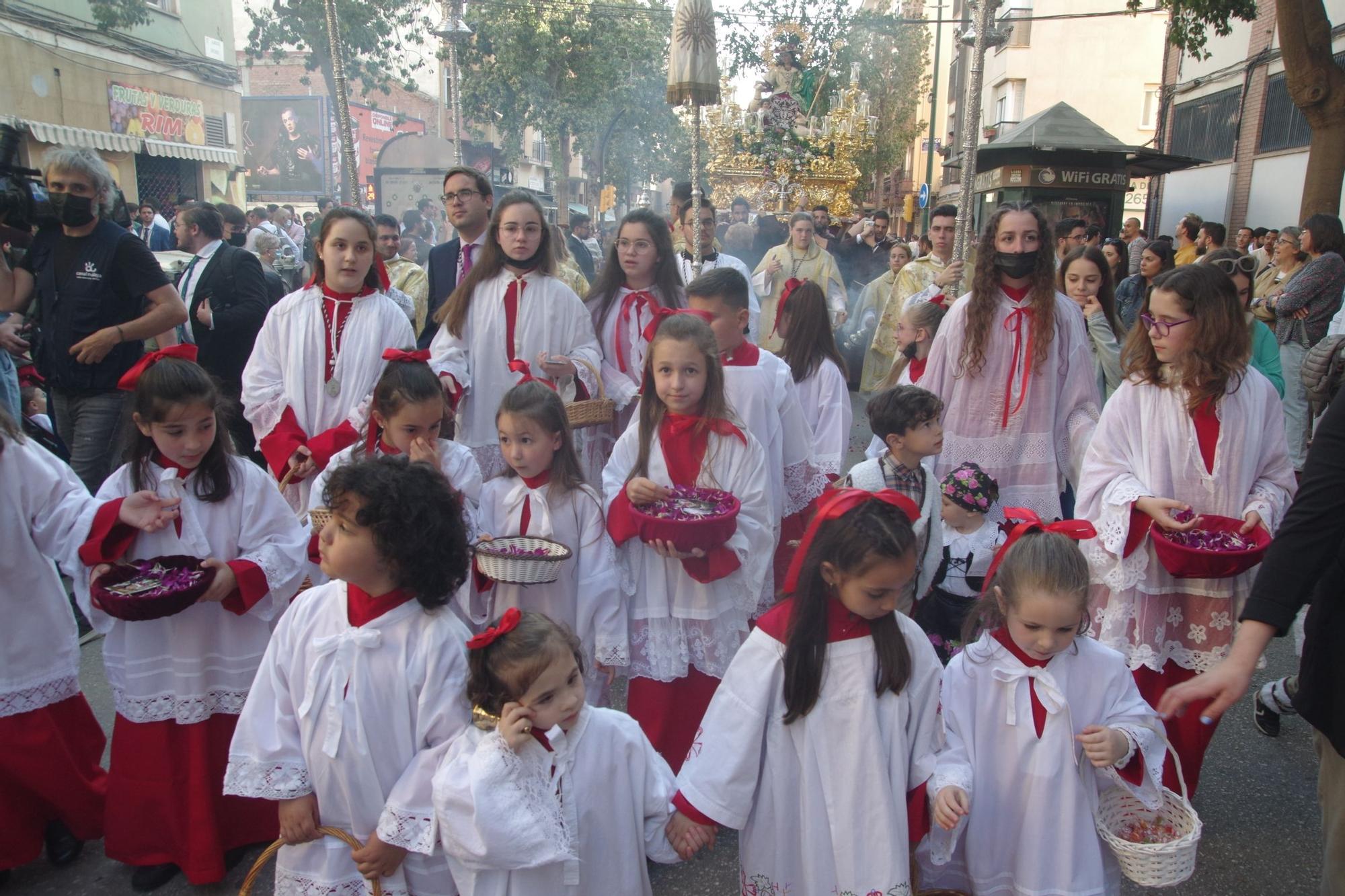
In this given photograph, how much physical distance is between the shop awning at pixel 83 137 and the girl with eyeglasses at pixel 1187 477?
65.7 ft

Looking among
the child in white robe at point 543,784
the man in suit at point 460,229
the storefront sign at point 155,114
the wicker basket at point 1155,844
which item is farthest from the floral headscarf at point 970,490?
the storefront sign at point 155,114

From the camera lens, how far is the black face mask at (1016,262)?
4352 mm

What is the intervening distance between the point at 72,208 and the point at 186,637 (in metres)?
2.63

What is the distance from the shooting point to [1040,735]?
264cm

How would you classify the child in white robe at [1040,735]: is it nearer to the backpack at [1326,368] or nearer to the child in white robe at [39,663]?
the child in white robe at [39,663]

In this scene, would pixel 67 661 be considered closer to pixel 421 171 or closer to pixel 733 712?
pixel 733 712

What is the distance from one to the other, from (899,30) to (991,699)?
33.3 metres

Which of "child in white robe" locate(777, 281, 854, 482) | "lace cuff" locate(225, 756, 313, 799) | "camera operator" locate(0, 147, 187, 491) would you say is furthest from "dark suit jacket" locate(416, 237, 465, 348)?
"lace cuff" locate(225, 756, 313, 799)

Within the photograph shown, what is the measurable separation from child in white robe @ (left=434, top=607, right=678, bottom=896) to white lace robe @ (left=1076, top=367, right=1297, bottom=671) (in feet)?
5.94

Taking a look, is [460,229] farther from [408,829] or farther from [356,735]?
[408,829]

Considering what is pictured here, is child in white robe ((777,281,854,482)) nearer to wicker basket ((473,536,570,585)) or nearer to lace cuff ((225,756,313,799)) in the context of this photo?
wicker basket ((473,536,570,585))

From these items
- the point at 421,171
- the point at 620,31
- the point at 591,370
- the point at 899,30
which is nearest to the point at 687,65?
the point at 591,370

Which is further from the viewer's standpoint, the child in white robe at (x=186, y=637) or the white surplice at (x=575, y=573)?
the white surplice at (x=575, y=573)

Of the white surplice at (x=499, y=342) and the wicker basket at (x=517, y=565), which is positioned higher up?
the white surplice at (x=499, y=342)
